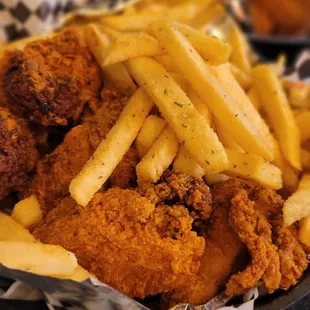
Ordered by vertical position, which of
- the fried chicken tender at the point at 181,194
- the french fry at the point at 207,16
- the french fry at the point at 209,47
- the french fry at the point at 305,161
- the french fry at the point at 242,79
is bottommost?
the french fry at the point at 305,161

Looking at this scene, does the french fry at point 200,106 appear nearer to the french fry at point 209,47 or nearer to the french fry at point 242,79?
the french fry at point 209,47

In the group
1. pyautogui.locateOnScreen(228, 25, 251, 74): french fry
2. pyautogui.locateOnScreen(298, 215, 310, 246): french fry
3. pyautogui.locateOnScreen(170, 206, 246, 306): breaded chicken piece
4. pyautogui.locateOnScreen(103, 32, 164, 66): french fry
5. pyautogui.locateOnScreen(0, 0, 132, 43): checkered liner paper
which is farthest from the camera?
pyautogui.locateOnScreen(0, 0, 132, 43): checkered liner paper

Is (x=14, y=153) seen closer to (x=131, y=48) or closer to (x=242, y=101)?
(x=131, y=48)

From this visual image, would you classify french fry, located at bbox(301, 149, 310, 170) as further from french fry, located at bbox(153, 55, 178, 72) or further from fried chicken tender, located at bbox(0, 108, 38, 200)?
fried chicken tender, located at bbox(0, 108, 38, 200)

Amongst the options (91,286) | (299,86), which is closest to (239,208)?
(91,286)

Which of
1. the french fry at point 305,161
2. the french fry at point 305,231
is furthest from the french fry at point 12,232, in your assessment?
the french fry at point 305,161

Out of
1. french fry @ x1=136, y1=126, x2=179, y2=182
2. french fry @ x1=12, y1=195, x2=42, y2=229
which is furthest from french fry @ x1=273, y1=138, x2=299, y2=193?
french fry @ x1=12, y1=195, x2=42, y2=229

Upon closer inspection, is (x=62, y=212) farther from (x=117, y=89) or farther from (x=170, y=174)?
(x=117, y=89)
